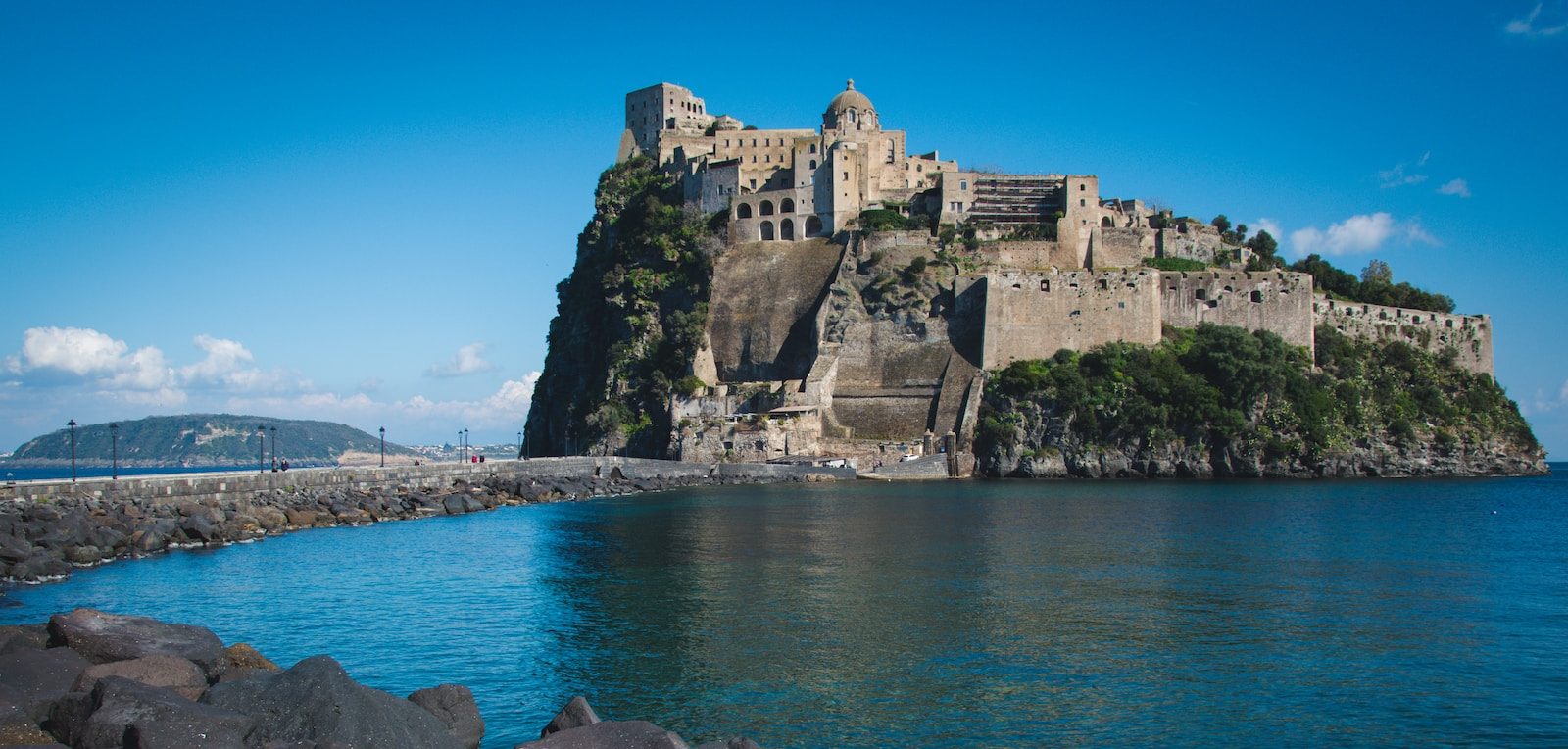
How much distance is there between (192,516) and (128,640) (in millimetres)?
22992

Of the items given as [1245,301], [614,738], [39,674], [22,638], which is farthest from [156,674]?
[1245,301]

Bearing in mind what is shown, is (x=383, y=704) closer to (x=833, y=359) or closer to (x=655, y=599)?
(x=655, y=599)

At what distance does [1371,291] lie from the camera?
75750 millimetres

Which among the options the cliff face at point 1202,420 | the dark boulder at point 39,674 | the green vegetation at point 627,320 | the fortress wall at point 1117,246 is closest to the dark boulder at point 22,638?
the dark boulder at point 39,674

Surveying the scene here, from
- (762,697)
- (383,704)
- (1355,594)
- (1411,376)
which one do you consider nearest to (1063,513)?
(1355,594)

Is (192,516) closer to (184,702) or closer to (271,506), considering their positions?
(271,506)

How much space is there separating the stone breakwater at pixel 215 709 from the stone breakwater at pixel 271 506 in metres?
16.0

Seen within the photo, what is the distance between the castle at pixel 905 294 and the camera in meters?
65.1

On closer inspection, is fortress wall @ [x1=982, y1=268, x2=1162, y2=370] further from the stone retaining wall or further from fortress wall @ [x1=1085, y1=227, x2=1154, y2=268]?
the stone retaining wall

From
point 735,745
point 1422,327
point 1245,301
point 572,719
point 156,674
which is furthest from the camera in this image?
point 1422,327

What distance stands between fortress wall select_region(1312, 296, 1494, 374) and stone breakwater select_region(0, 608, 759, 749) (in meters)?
67.4

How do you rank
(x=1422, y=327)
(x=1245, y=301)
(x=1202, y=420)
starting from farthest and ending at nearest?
(x=1422, y=327) → (x=1245, y=301) → (x=1202, y=420)

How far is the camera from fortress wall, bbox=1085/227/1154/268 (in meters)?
70.9

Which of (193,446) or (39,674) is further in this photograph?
(193,446)
